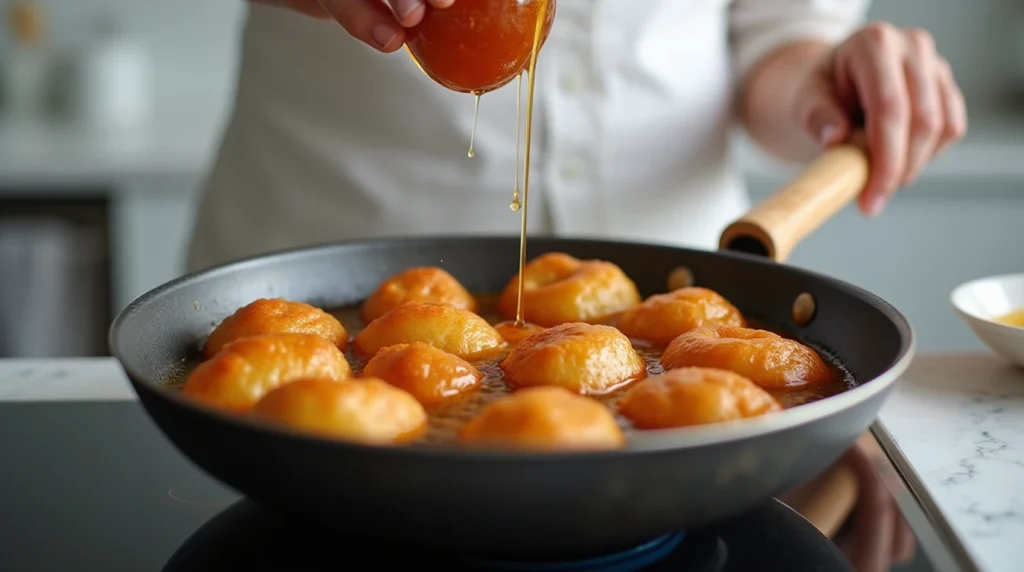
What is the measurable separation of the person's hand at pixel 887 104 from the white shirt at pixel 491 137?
0.29m

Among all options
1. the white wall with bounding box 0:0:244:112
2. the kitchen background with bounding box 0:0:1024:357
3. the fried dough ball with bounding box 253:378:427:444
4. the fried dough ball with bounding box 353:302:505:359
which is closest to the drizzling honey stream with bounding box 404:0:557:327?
the fried dough ball with bounding box 353:302:505:359

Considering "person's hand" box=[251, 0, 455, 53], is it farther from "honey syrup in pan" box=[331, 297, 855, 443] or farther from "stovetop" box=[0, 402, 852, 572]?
"stovetop" box=[0, 402, 852, 572]

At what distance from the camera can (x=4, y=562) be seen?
3.05 feet

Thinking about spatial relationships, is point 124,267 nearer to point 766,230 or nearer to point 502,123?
point 502,123

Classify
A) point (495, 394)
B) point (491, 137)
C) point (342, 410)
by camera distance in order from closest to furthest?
point (342, 410) < point (495, 394) < point (491, 137)

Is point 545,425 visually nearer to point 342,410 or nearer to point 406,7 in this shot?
point 342,410

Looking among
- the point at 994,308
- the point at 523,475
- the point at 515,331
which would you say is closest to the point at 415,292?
the point at 515,331

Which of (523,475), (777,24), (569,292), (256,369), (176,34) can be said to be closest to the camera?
(523,475)

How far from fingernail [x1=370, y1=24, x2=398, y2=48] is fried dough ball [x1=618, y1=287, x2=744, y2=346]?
1.46 ft

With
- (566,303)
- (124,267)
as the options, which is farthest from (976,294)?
(124,267)

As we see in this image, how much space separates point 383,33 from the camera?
3.54 ft

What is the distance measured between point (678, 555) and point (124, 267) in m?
2.65

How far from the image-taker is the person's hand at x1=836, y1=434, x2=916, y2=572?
0.94 m

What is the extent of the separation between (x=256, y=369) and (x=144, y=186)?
2395 mm
